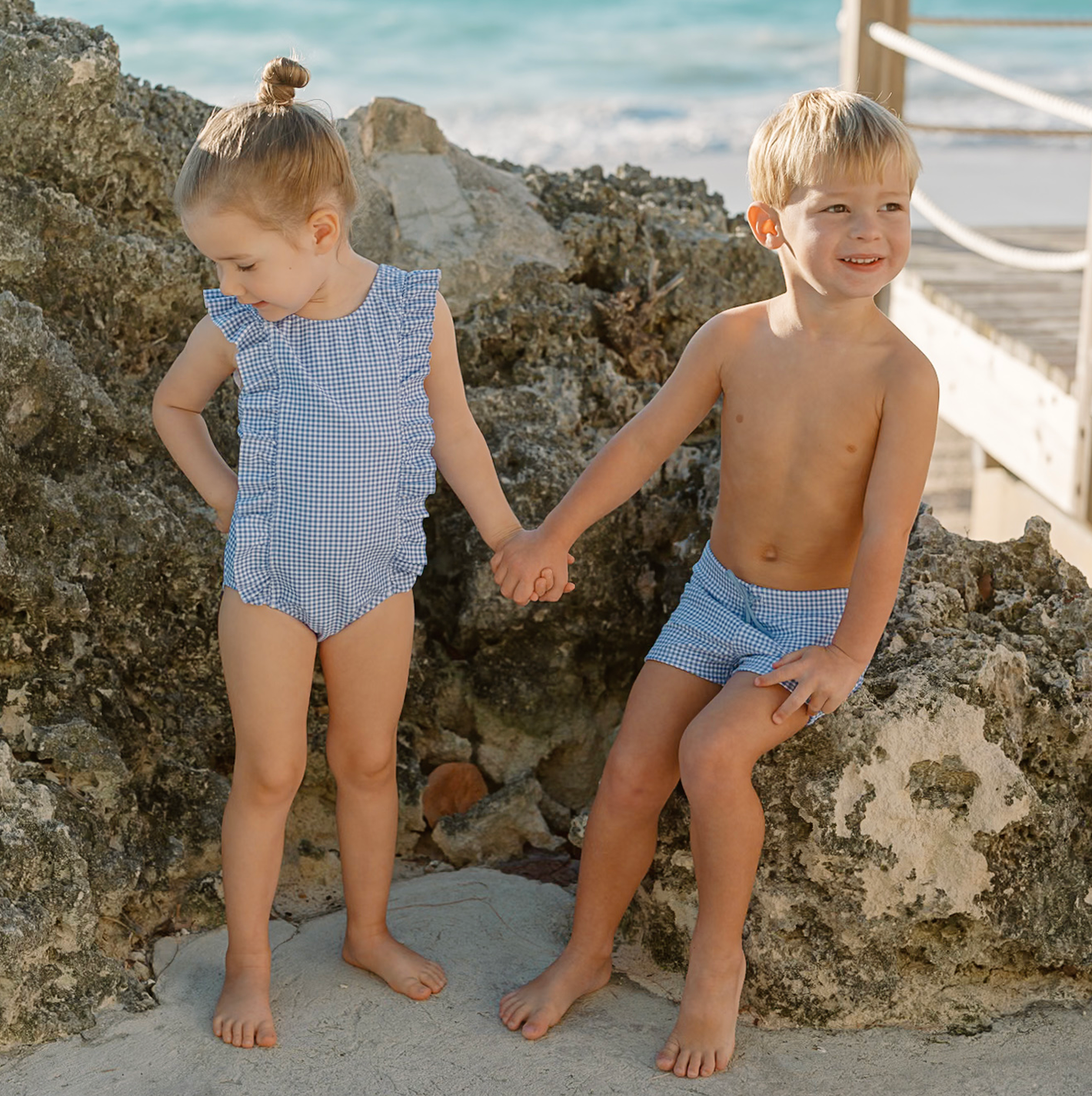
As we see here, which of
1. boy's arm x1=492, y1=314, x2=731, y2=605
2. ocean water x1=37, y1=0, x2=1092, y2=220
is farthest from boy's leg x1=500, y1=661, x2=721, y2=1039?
ocean water x1=37, y1=0, x2=1092, y2=220

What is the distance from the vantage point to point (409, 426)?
2115 millimetres

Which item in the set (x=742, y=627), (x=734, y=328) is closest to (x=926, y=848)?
(x=742, y=627)

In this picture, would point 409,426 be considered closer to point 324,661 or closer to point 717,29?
point 324,661

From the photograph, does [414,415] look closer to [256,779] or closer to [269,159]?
[269,159]

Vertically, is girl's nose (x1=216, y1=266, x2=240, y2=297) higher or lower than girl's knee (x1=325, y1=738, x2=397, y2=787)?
higher

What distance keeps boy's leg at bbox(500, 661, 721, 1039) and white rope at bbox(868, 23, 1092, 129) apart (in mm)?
2092

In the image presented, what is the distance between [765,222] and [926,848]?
1.02 metres

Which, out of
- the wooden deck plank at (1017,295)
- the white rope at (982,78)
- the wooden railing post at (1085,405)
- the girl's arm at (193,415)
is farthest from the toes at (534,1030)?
the wooden deck plank at (1017,295)

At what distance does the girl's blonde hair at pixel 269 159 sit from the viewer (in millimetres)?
1902

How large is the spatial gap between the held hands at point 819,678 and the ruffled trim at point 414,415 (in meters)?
0.61

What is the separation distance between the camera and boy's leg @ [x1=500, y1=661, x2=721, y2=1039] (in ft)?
7.00

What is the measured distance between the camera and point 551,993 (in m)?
2.14

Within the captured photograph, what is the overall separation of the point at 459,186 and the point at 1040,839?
5.89 feet

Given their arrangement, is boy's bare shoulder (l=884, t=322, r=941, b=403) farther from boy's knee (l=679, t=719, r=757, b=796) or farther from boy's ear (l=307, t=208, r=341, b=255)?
boy's ear (l=307, t=208, r=341, b=255)
